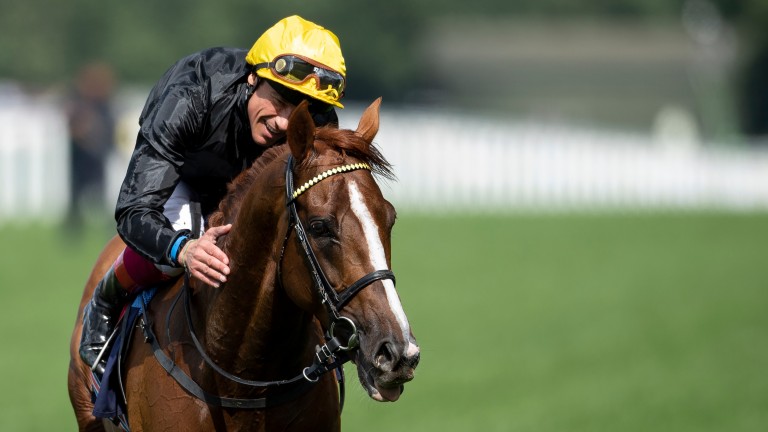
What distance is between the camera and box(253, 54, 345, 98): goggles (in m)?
4.36

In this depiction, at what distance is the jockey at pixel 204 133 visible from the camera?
13.9 ft

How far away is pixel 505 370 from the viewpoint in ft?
34.6

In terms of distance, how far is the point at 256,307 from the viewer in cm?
418

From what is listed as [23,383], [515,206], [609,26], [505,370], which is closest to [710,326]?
[505,370]

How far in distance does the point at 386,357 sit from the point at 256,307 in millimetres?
724

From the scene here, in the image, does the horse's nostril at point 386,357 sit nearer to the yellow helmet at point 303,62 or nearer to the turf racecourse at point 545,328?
the turf racecourse at point 545,328

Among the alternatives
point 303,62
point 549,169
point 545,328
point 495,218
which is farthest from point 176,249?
point 549,169

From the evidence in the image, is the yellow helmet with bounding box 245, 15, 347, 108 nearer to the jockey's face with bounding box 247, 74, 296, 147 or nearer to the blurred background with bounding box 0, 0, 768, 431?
the jockey's face with bounding box 247, 74, 296, 147

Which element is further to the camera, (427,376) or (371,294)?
(427,376)

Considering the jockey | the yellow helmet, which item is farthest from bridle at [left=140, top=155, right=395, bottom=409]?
the yellow helmet

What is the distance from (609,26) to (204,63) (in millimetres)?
51458

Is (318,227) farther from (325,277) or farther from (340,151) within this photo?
(340,151)

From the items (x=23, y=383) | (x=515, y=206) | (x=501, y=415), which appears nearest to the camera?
(x=501, y=415)

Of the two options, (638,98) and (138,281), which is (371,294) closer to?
(138,281)
